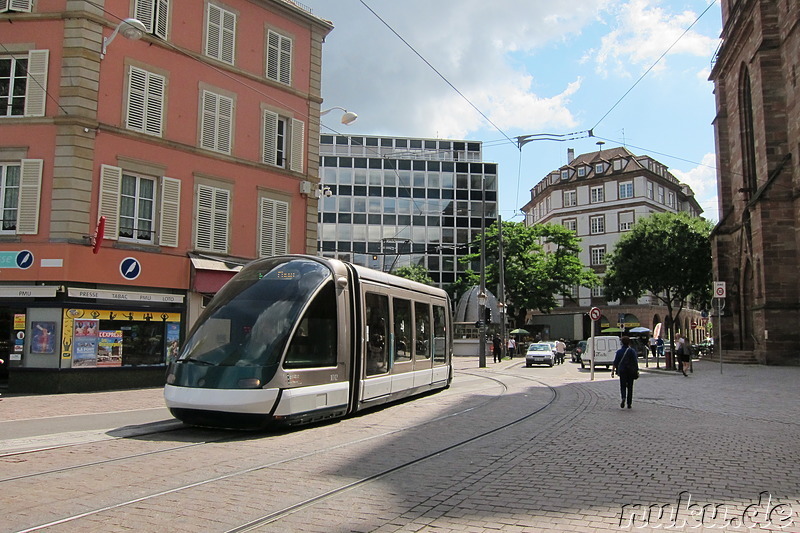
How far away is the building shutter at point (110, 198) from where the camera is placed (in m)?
18.8

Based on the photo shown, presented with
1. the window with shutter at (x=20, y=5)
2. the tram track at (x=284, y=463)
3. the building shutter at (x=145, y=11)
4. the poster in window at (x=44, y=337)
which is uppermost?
the building shutter at (x=145, y=11)

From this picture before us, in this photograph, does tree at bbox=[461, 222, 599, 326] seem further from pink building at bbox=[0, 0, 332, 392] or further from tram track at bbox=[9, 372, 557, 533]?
tram track at bbox=[9, 372, 557, 533]

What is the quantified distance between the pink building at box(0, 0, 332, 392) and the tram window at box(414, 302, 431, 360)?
27.4ft

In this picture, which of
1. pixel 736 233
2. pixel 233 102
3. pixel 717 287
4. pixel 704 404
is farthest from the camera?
pixel 736 233

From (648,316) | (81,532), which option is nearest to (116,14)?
(81,532)

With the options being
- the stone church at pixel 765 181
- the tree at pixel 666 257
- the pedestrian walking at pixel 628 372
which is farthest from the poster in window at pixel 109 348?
the tree at pixel 666 257

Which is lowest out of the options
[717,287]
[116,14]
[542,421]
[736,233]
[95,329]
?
[542,421]

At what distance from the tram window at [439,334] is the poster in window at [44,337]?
993 cm

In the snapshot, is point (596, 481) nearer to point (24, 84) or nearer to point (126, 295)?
point (126, 295)

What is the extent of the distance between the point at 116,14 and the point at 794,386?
23450 millimetres

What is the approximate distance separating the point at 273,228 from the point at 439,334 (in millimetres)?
9468

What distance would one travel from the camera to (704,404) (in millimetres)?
15461

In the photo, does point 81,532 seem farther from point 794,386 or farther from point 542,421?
point 794,386

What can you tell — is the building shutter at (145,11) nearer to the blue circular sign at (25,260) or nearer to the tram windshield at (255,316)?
the blue circular sign at (25,260)
